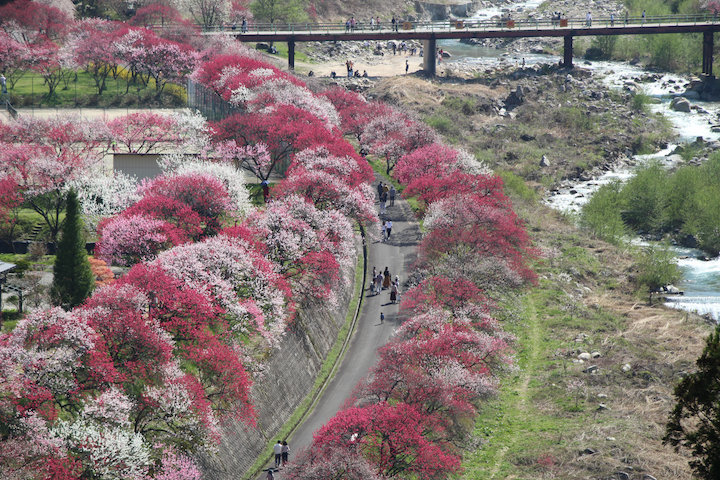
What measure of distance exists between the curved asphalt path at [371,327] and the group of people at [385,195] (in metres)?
0.57

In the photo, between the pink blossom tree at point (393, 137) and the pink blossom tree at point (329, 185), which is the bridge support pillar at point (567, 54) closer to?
the pink blossom tree at point (393, 137)

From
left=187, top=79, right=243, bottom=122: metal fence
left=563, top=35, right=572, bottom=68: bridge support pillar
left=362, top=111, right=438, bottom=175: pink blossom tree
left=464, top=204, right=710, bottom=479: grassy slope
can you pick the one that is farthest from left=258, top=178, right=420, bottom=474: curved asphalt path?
left=563, top=35, right=572, bottom=68: bridge support pillar

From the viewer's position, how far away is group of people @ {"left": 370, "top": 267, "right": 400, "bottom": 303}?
60281 millimetres

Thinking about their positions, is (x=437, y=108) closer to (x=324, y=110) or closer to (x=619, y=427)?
(x=324, y=110)

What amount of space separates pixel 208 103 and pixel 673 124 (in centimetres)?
5827

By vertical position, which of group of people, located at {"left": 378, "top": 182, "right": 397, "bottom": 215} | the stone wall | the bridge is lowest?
the stone wall

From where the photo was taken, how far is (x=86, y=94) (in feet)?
325

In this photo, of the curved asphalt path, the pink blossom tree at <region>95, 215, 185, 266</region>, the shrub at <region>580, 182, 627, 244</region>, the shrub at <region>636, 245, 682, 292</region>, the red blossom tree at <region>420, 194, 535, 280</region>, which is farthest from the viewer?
the shrub at <region>580, 182, 627, 244</region>

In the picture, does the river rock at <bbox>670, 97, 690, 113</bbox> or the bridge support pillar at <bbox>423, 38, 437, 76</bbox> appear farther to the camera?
the bridge support pillar at <bbox>423, 38, 437, 76</bbox>

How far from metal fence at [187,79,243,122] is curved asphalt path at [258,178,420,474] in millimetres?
17465

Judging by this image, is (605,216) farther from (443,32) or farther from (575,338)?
(443,32)

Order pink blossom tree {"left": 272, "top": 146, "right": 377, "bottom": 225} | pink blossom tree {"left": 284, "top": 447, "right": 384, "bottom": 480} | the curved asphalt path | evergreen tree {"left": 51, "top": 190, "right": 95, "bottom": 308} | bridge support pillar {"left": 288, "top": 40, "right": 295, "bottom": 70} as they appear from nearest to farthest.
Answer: pink blossom tree {"left": 284, "top": 447, "right": 384, "bottom": 480} → evergreen tree {"left": 51, "top": 190, "right": 95, "bottom": 308} → the curved asphalt path → pink blossom tree {"left": 272, "top": 146, "right": 377, "bottom": 225} → bridge support pillar {"left": 288, "top": 40, "right": 295, "bottom": 70}

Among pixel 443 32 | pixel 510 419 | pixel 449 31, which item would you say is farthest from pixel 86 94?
pixel 510 419

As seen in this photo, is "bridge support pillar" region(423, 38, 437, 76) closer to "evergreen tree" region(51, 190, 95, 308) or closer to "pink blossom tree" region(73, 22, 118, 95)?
"pink blossom tree" region(73, 22, 118, 95)
